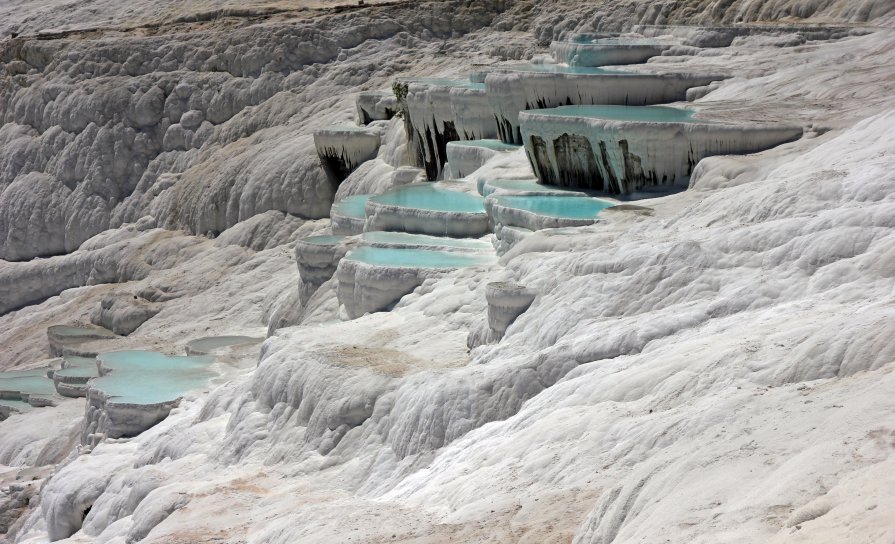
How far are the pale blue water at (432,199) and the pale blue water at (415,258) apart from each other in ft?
4.12

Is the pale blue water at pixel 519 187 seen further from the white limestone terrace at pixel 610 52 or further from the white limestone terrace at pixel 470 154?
the white limestone terrace at pixel 610 52

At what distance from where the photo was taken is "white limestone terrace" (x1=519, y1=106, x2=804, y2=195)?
645 inches

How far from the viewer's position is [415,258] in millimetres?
17844

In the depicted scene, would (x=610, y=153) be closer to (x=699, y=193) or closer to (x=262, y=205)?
(x=699, y=193)

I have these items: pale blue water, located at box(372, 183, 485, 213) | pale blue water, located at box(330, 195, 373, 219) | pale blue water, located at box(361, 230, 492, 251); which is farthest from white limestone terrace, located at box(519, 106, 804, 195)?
pale blue water, located at box(330, 195, 373, 219)

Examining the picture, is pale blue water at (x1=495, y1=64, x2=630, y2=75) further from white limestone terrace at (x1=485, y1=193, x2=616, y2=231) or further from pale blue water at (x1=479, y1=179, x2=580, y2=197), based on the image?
white limestone terrace at (x1=485, y1=193, x2=616, y2=231)

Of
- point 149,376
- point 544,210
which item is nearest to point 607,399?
point 544,210

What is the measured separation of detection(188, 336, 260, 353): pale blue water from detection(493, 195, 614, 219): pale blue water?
→ 6245mm

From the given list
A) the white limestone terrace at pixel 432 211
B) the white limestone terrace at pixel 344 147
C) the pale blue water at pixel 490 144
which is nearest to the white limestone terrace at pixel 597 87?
the pale blue water at pixel 490 144

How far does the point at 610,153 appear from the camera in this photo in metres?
17.8

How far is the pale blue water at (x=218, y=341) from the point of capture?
21.8 m

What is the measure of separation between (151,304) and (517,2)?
15446mm

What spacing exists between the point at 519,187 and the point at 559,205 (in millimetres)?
1563

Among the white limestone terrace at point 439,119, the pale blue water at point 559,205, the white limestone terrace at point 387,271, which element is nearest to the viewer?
the pale blue water at point 559,205
